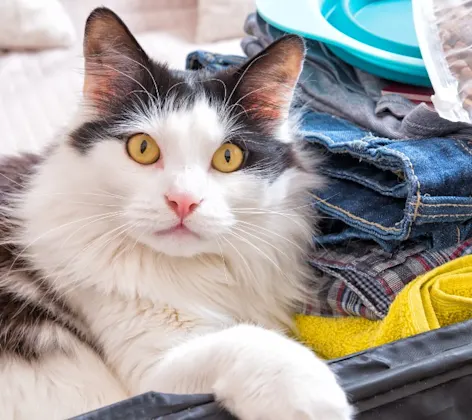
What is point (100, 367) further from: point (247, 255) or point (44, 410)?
point (247, 255)

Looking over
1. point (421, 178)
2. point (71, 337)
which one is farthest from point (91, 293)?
point (421, 178)

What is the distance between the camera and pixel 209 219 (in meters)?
1.07

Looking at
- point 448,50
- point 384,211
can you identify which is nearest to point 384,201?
point 384,211

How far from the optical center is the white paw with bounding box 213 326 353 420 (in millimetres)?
804

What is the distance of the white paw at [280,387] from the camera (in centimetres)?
80

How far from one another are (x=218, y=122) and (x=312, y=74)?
0.56 meters

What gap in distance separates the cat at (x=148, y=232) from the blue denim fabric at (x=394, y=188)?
8 cm

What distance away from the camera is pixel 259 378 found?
0.86 m

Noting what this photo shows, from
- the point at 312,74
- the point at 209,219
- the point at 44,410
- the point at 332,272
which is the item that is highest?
the point at 312,74

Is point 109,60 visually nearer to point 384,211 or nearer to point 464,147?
point 384,211

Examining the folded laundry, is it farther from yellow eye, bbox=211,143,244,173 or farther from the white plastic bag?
yellow eye, bbox=211,143,244,173

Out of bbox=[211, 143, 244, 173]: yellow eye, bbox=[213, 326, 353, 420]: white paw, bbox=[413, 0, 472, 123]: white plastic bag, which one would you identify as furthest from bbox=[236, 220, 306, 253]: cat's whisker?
bbox=[413, 0, 472, 123]: white plastic bag

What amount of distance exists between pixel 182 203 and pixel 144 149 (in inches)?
6.7

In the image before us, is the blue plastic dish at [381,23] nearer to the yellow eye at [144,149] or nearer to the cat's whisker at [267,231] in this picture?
the cat's whisker at [267,231]
